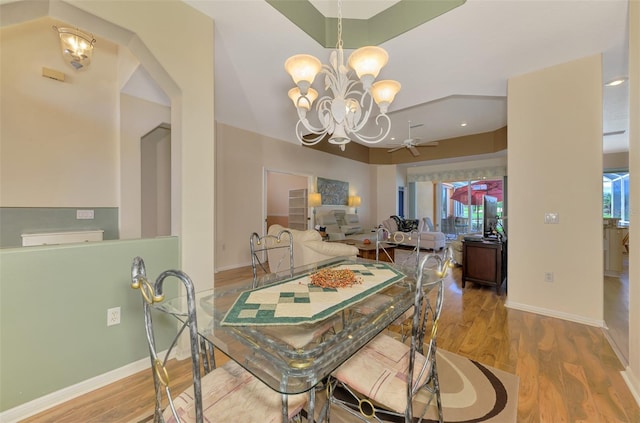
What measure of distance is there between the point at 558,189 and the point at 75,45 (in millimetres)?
5206

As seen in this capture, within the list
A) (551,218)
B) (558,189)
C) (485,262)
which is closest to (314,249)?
(485,262)

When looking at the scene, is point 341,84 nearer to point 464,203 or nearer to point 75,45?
point 75,45

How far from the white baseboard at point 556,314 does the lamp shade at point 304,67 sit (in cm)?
335

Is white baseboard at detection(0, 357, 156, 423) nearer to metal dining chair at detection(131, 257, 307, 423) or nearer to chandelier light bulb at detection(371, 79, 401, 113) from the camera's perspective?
metal dining chair at detection(131, 257, 307, 423)

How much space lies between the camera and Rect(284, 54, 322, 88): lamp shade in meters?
1.79

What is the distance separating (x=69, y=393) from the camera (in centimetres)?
153

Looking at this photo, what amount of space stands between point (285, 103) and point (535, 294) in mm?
4183

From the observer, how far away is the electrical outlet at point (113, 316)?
168 cm

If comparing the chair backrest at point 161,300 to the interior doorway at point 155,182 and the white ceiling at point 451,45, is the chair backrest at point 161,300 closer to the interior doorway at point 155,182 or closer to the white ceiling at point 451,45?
the white ceiling at point 451,45

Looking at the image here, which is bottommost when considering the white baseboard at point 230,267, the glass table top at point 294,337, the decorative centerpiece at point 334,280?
the white baseboard at point 230,267

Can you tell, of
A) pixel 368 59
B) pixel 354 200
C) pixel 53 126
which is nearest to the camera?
pixel 368 59

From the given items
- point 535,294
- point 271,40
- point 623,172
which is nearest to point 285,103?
point 271,40

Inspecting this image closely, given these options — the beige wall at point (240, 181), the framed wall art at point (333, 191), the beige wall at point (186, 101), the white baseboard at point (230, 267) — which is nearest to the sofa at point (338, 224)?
the framed wall art at point (333, 191)

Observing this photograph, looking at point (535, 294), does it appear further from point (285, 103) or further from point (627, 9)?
point (285, 103)
